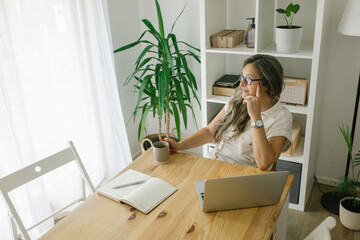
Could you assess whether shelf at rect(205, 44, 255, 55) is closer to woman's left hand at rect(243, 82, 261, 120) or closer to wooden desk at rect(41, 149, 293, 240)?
woman's left hand at rect(243, 82, 261, 120)

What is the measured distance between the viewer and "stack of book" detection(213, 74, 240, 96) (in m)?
2.74

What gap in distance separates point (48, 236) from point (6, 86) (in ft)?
3.82

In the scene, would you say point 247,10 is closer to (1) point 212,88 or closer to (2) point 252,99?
(1) point 212,88

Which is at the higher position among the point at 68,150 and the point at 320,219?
the point at 68,150

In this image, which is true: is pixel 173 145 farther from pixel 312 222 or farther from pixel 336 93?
pixel 336 93

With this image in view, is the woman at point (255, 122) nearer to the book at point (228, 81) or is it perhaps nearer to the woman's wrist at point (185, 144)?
the woman's wrist at point (185, 144)

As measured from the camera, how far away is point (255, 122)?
184 centimetres

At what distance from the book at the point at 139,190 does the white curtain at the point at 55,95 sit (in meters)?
0.92

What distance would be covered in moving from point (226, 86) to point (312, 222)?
3.88 ft

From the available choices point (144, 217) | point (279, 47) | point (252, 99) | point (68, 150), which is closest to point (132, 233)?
point (144, 217)

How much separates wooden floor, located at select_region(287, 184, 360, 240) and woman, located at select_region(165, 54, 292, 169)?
0.82 meters

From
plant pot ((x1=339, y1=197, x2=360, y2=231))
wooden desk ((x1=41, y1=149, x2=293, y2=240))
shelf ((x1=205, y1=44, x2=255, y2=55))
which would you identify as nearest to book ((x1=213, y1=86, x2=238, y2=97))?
shelf ((x1=205, y1=44, x2=255, y2=55))

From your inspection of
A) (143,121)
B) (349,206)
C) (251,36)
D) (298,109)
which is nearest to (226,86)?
(251,36)

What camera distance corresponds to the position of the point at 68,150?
1.90 meters
